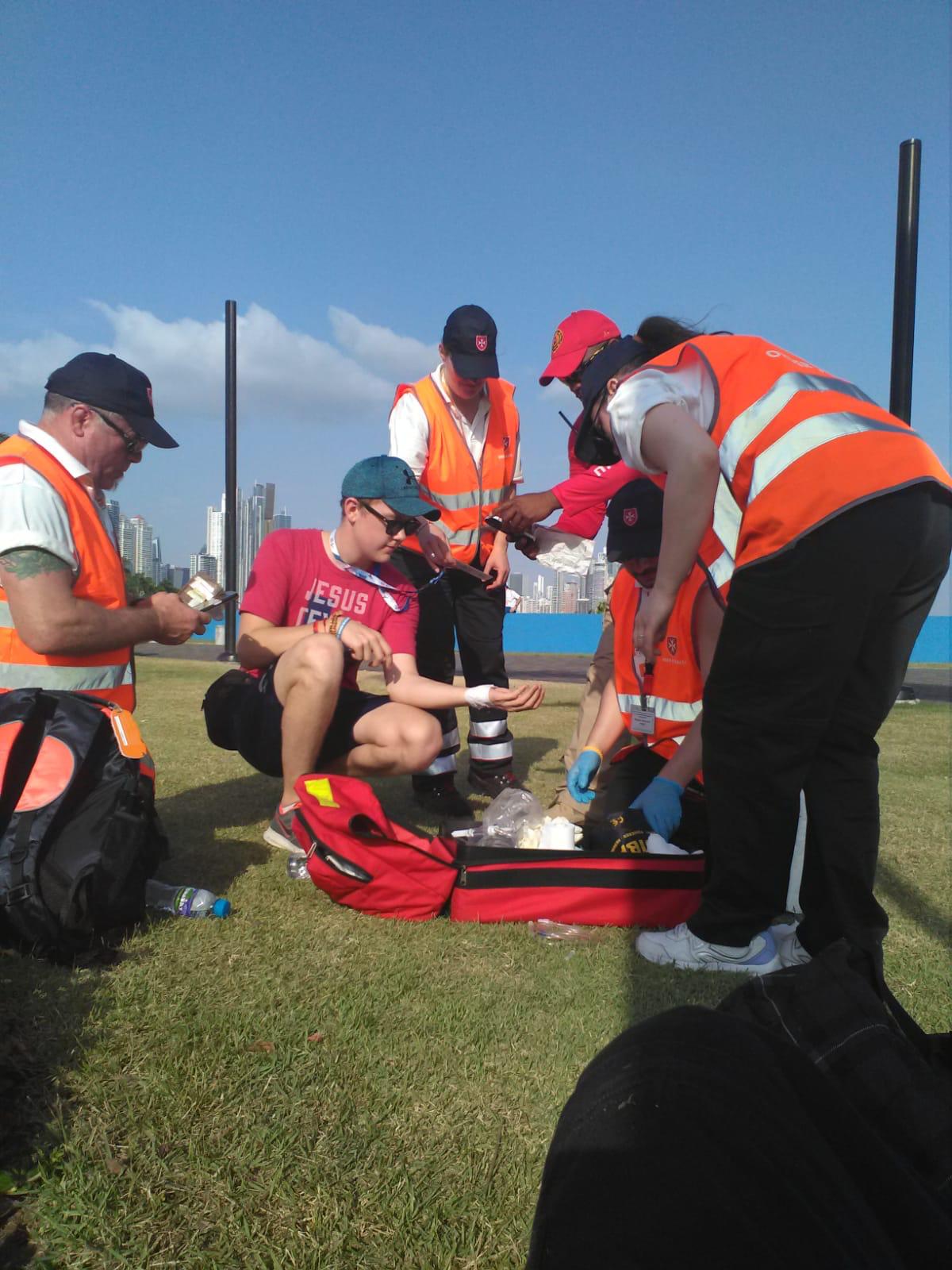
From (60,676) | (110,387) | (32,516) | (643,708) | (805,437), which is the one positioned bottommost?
(643,708)

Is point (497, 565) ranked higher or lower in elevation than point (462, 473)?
lower

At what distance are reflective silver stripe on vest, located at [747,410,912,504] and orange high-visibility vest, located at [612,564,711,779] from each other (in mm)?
1150

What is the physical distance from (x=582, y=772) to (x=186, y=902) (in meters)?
1.59

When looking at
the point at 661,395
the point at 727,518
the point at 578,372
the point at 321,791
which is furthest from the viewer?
the point at 578,372

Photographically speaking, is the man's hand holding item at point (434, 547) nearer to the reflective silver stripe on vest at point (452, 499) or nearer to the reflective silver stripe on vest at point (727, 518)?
the reflective silver stripe on vest at point (452, 499)

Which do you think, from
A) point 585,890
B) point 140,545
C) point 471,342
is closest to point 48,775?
point 585,890

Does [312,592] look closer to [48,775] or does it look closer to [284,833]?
[284,833]

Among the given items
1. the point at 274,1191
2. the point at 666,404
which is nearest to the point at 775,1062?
the point at 274,1191

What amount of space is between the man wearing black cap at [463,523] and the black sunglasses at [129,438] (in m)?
1.45

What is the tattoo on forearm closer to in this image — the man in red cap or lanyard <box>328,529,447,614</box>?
lanyard <box>328,529,447,614</box>

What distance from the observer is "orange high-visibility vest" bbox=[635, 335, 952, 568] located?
76.4 inches

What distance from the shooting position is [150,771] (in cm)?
261

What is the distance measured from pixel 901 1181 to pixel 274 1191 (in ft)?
3.59

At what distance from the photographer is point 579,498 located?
4094mm
